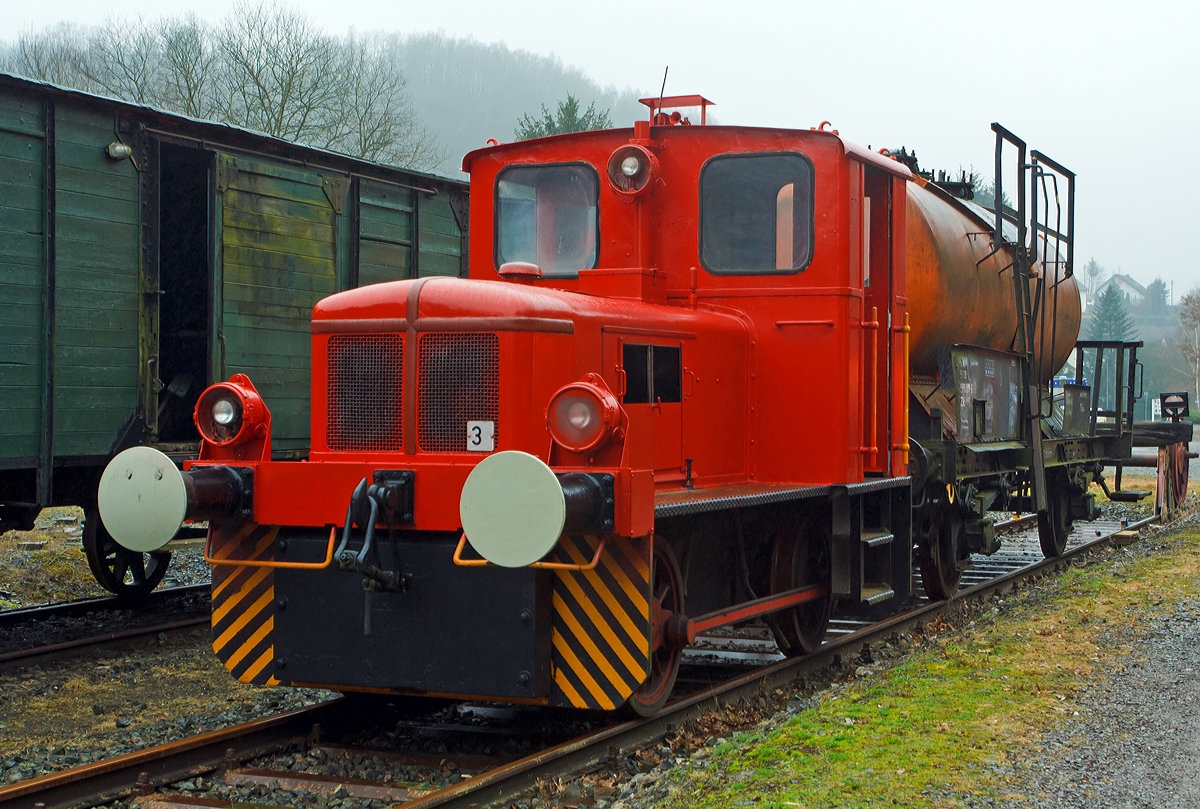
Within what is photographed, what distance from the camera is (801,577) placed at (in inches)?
296

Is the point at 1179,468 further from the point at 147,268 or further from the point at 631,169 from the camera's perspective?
the point at 147,268

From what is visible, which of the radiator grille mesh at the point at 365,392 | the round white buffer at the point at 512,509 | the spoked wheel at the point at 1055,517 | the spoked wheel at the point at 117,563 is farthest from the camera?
the spoked wheel at the point at 1055,517

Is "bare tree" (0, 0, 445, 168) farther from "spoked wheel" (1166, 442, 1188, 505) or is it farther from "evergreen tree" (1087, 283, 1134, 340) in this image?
"evergreen tree" (1087, 283, 1134, 340)

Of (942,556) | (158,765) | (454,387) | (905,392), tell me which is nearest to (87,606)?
(158,765)

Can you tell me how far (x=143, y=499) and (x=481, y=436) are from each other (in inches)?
58.6

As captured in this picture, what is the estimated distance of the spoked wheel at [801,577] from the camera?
736 centimetres

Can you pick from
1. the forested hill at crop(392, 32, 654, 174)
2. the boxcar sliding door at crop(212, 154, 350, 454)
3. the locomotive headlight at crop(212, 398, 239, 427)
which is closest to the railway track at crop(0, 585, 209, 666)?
the boxcar sliding door at crop(212, 154, 350, 454)

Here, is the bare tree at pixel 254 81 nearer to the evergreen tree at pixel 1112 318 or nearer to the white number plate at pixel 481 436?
the white number plate at pixel 481 436

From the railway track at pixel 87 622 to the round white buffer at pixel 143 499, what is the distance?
2.97m

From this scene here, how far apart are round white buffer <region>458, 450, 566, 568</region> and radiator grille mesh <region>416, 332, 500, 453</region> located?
799 millimetres

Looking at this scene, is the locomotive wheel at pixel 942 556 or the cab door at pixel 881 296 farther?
the locomotive wheel at pixel 942 556

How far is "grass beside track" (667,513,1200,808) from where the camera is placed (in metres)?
4.76

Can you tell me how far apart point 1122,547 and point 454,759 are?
11282mm

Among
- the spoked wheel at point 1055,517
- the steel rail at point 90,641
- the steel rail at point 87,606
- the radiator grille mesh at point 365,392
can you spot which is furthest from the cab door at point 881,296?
the steel rail at point 87,606
